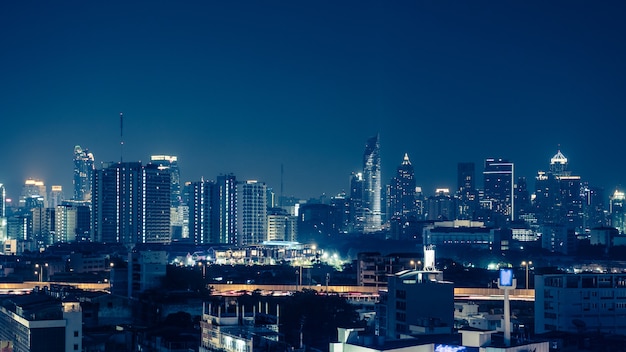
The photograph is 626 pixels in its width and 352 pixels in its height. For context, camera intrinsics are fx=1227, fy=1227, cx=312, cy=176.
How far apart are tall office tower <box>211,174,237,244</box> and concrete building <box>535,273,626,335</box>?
2610 inches

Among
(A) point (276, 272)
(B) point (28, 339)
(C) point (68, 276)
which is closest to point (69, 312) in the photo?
(B) point (28, 339)

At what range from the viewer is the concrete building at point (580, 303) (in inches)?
1094

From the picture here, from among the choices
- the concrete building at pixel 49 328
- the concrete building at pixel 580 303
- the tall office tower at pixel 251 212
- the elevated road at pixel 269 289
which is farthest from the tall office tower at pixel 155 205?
the concrete building at pixel 580 303

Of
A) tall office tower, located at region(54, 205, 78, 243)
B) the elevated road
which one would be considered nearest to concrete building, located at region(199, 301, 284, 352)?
the elevated road

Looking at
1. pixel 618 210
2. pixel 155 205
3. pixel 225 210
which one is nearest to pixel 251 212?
pixel 225 210

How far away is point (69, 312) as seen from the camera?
25859 millimetres

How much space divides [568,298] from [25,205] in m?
105

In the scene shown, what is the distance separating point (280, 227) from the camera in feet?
327

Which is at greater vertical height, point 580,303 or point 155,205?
point 155,205

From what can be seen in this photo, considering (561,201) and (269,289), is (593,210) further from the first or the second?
(269,289)

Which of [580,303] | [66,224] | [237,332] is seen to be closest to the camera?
[237,332]

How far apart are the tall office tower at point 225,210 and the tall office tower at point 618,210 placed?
113 feet

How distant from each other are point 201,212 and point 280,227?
7259 millimetres

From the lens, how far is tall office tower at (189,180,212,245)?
312 feet
